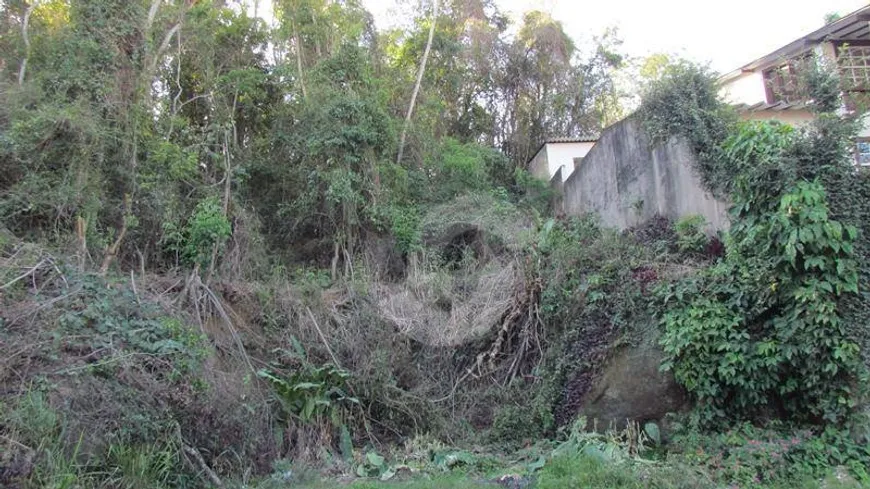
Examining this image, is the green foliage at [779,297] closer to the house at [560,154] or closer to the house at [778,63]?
the house at [778,63]

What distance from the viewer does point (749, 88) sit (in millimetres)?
17391

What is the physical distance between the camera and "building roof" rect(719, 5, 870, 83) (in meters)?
15.5

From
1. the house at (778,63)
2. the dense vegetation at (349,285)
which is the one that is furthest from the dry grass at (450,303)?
the house at (778,63)

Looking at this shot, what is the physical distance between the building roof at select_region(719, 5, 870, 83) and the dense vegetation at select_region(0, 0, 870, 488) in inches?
208

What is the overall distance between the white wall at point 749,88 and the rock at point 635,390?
432 inches

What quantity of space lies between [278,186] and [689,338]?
31.6 feet

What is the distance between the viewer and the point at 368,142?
1353 cm

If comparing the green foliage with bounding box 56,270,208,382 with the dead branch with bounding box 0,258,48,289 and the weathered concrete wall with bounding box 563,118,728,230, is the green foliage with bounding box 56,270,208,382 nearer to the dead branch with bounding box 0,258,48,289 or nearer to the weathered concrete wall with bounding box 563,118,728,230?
the dead branch with bounding box 0,258,48,289

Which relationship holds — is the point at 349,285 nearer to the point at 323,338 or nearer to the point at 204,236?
the point at 323,338

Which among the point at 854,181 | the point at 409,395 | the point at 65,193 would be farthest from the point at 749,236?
the point at 65,193

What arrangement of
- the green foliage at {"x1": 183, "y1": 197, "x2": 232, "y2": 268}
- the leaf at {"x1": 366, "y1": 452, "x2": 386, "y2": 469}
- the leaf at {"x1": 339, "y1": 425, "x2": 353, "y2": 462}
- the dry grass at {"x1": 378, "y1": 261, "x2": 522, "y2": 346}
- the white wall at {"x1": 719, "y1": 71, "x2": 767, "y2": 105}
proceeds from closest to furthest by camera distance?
the leaf at {"x1": 366, "y1": 452, "x2": 386, "y2": 469}, the leaf at {"x1": 339, "y1": 425, "x2": 353, "y2": 462}, the dry grass at {"x1": 378, "y1": 261, "x2": 522, "y2": 346}, the green foliage at {"x1": 183, "y1": 197, "x2": 232, "y2": 268}, the white wall at {"x1": 719, "y1": 71, "x2": 767, "y2": 105}

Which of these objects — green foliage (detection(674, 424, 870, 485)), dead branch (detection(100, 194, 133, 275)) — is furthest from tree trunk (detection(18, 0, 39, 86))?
green foliage (detection(674, 424, 870, 485))

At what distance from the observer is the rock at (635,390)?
8.11 meters

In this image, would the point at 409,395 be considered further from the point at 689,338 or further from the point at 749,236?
the point at 749,236
